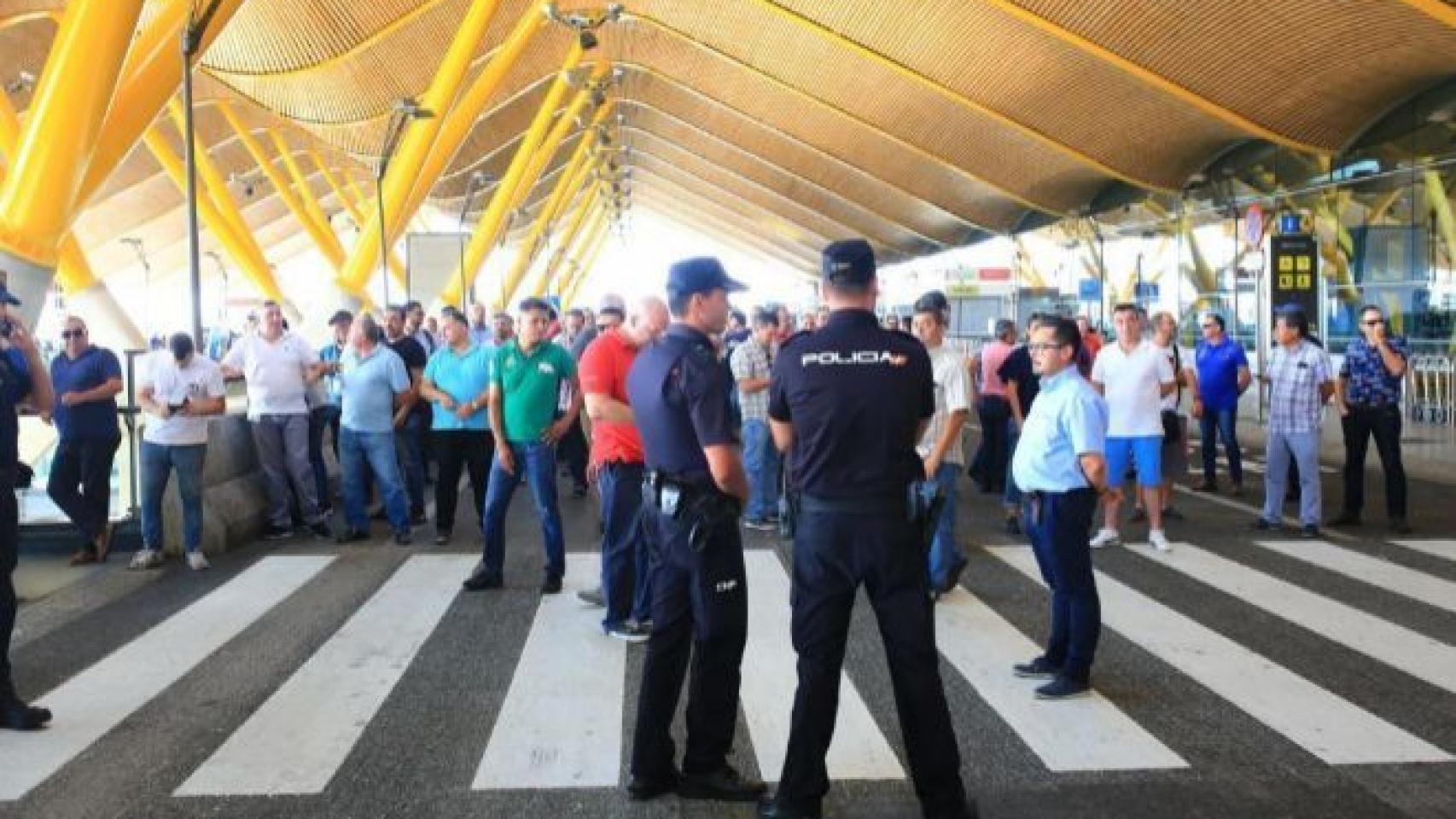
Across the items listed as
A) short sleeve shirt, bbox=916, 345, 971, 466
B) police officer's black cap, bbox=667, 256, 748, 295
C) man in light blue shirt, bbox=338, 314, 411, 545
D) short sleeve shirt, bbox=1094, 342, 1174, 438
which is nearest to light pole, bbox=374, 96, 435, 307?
man in light blue shirt, bbox=338, 314, 411, 545

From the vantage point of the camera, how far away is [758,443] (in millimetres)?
11969

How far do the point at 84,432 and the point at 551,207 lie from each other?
54103 millimetres

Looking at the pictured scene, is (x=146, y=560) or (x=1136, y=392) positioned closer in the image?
(x=146, y=560)

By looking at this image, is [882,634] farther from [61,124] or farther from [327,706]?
[61,124]

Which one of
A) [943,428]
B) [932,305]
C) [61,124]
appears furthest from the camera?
[61,124]

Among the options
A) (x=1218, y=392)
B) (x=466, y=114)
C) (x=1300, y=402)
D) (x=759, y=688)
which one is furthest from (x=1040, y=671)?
(x=466, y=114)

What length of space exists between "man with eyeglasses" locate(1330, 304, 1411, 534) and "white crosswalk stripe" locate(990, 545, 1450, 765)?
3908 mm

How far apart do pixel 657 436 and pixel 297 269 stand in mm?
106778

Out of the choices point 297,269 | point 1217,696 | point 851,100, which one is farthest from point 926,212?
point 297,269

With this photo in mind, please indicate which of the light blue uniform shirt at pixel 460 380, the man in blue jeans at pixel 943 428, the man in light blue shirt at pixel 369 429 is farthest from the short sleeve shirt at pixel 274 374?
the man in blue jeans at pixel 943 428

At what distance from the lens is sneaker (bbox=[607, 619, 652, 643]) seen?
7.37 meters

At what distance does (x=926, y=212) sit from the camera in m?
57.2

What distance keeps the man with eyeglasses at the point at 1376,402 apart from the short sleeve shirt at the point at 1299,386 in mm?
579

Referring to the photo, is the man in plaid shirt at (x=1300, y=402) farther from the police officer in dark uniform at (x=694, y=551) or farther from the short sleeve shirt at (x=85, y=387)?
the short sleeve shirt at (x=85, y=387)
